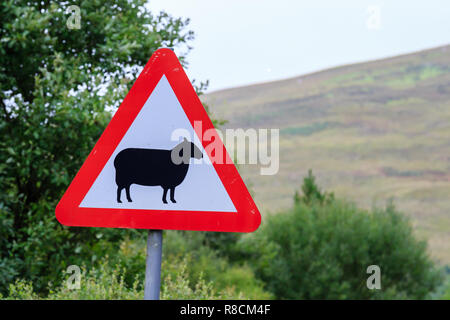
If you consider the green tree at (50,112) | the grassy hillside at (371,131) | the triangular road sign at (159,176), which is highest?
the grassy hillside at (371,131)

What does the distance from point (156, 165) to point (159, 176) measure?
0.27 feet

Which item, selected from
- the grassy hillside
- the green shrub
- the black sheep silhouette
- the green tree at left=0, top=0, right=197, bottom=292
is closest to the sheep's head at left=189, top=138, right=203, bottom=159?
the black sheep silhouette

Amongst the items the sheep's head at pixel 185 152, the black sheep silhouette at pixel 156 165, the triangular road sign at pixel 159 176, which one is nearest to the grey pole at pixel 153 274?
the triangular road sign at pixel 159 176

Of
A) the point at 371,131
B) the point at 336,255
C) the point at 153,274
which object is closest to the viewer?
the point at 153,274

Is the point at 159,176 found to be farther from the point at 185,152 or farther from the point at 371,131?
the point at 371,131

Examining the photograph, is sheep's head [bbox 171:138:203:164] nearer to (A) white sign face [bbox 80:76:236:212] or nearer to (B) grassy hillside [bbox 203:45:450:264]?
(A) white sign face [bbox 80:76:236:212]

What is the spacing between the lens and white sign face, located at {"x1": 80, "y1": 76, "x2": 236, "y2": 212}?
8.73 feet

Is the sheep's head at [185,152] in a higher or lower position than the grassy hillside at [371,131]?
lower

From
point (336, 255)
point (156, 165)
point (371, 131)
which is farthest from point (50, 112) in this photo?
point (371, 131)

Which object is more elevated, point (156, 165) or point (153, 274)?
point (156, 165)

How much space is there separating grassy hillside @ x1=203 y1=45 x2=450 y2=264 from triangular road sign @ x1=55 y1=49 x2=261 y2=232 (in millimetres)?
85825

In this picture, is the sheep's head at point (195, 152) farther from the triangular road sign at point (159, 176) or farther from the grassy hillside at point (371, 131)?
the grassy hillside at point (371, 131)

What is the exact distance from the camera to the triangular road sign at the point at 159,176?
265 cm

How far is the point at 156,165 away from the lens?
2.73 m
